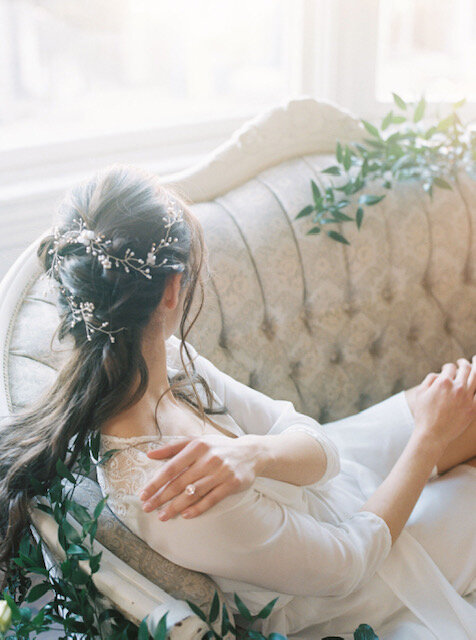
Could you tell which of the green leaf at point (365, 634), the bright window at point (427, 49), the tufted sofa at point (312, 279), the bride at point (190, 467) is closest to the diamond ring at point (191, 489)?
the bride at point (190, 467)

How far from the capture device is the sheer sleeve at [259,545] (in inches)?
38.0

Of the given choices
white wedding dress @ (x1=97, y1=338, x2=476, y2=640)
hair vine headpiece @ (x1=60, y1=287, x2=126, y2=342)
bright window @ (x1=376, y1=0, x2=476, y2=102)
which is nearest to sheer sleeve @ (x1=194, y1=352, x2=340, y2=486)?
white wedding dress @ (x1=97, y1=338, x2=476, y2=640)

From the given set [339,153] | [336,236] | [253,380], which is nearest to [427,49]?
[339,153]

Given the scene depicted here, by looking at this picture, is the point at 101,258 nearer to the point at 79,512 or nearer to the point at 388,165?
the point at 79,512

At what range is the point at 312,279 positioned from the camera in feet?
5.84

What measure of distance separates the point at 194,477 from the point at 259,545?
136mm

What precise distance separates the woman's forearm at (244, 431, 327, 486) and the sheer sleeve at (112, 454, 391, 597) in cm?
6

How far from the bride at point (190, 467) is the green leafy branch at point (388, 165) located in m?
0.70

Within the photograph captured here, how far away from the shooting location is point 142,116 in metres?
2.28

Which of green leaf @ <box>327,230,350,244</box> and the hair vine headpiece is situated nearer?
the hair vine headpiece

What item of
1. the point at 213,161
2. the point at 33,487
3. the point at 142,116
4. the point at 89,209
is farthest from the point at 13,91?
the point at 33,487

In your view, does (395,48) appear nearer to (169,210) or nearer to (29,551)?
(169,210)

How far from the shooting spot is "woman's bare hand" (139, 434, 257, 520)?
37.4 inches

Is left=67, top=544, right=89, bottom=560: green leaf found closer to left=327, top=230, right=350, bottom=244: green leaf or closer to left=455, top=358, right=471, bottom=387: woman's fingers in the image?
left=455, top=358, right=471, bottom=387: woman's fingers
